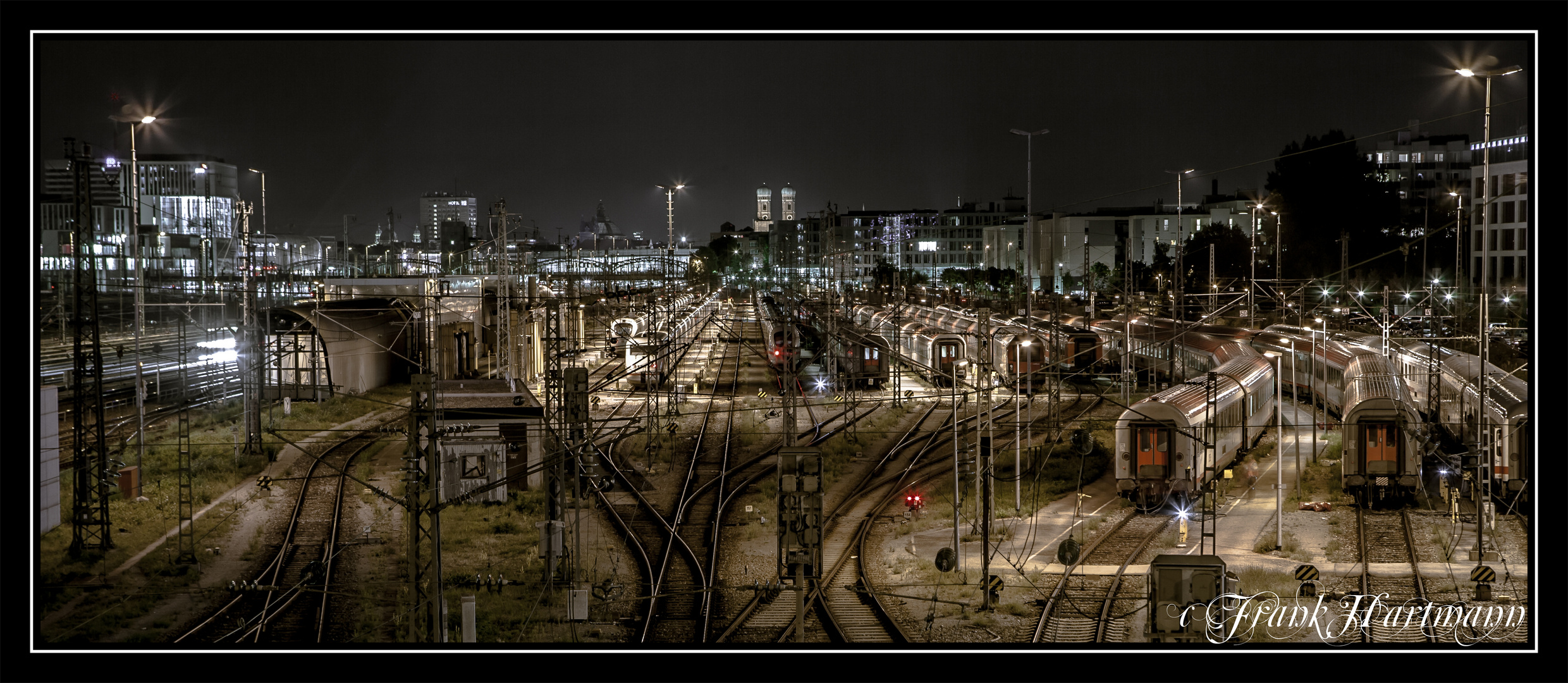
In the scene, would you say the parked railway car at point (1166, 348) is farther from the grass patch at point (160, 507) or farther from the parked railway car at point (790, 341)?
the grass patch at point (160, 507)

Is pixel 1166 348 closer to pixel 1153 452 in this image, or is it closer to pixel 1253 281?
pixel 1253 281

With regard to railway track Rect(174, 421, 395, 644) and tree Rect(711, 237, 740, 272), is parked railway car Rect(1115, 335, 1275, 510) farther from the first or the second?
tree Rect(711, 237, 740, 272)

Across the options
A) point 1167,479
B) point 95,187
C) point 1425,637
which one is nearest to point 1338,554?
point 1167,479

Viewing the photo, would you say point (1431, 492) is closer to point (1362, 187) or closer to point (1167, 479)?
point (1167, 479)

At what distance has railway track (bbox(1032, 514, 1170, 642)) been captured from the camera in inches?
335

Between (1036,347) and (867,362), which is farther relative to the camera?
(867,362)

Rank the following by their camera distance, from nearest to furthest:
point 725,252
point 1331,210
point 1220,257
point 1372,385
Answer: point 1372,385 → point 1331,210 → point 1220,257 → point 725,252

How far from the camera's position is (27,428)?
3.30 meters

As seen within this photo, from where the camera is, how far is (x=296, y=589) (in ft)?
28.2

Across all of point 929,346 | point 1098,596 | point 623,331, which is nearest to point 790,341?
point 929,346

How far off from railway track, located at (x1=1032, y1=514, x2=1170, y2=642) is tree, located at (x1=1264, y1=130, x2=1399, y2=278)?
84.8 feet

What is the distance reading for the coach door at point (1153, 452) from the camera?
42.4ft

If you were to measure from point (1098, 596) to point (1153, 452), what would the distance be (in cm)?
397

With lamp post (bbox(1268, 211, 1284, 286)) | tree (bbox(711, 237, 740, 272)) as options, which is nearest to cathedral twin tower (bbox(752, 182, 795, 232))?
tree (bbox(711, 237, 740, 272))
